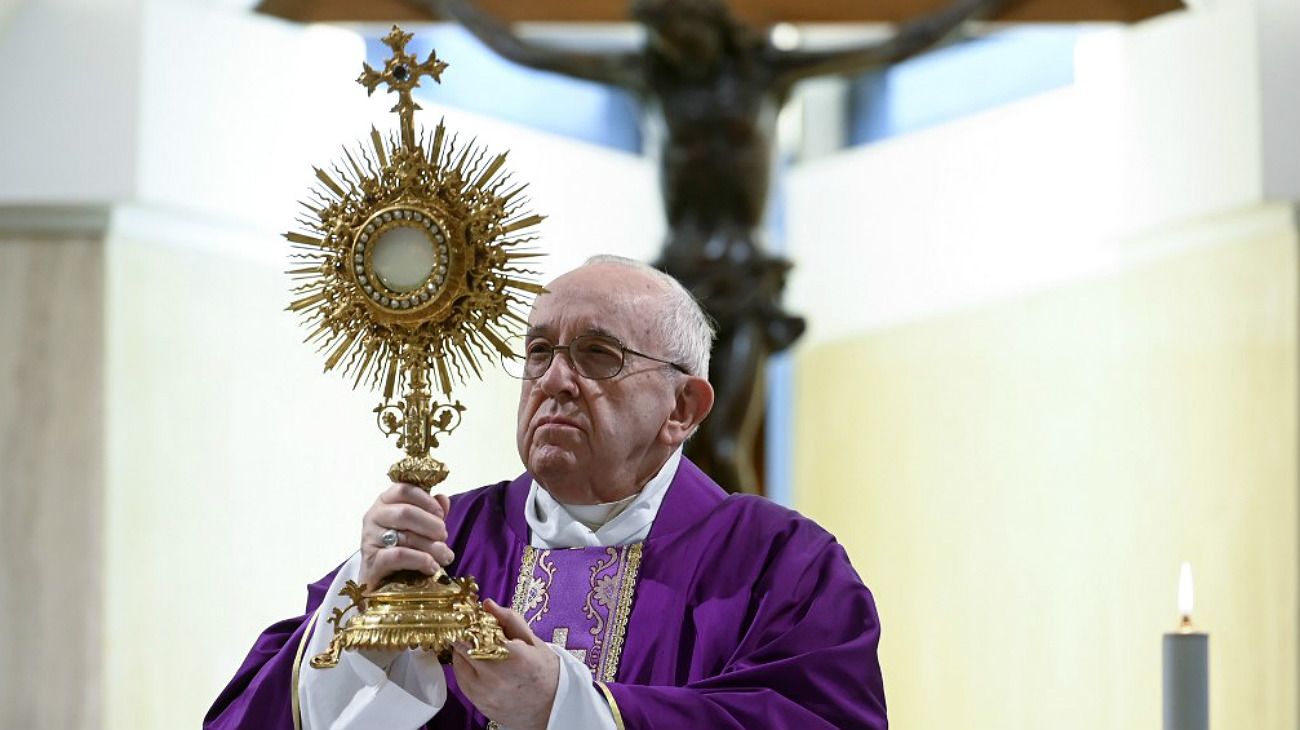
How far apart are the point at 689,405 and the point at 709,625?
43 cm

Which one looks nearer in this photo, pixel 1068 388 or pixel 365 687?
pixel 365 687

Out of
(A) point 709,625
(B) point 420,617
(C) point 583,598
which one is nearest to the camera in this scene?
(B) point 420,617

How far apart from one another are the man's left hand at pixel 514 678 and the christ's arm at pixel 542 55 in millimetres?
3498

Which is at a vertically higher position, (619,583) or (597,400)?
(597,400)

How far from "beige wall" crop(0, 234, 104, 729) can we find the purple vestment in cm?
274

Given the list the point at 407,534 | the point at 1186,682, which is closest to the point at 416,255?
the point at 407,534

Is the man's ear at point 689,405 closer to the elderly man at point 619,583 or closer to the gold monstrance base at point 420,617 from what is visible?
the elderly man at point 619,583

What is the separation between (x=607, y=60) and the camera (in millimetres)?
6449

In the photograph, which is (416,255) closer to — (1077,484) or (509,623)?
(509,623)

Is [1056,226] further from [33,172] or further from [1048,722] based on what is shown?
[33,172]

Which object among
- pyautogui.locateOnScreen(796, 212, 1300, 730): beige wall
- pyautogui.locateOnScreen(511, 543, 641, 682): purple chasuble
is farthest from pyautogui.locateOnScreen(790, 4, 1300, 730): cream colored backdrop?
pyautogui.locateOnScreen(511, 543, 641, 682): purple chasuble

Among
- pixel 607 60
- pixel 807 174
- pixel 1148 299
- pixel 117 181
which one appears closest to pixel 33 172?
pixel 117 181

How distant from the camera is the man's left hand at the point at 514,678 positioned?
3.02 meters

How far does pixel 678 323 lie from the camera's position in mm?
3705
